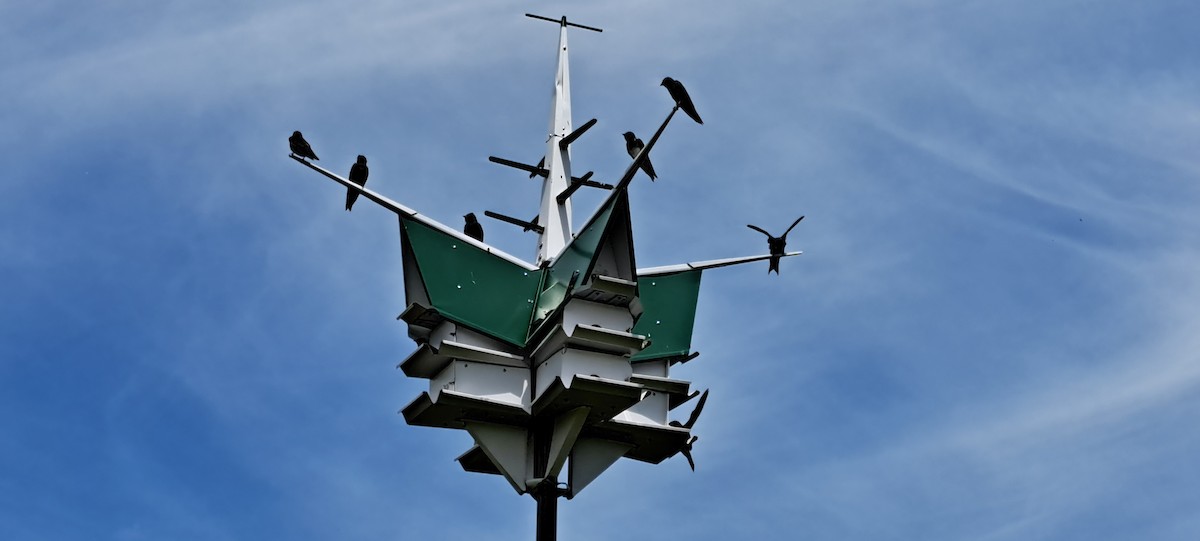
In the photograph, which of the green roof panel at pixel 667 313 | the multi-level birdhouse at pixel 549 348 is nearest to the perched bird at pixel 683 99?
the multi-level birdhouse at pixel 549 348

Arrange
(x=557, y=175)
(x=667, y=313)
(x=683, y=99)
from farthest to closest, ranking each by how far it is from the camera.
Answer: (x=557, y=175), (x=667, y=313), (x=683, y=99)

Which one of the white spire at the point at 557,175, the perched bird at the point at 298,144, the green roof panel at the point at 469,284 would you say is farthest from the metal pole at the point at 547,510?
the perched bird at the point at 298,144

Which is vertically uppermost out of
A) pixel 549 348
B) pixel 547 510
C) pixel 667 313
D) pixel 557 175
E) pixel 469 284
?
pixel 557 175

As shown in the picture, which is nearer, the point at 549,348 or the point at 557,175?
the point at 549,348

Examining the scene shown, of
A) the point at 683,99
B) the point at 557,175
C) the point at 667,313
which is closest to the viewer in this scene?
the point at 683,99

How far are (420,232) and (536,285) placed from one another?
2.34 m

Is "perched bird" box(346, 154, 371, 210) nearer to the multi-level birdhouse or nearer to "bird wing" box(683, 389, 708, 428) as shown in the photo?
the multi-level birdhouse

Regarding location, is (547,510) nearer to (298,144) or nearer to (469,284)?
(469,284)

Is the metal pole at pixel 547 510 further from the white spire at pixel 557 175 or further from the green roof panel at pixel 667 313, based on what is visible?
the white spire at pixel 557 175

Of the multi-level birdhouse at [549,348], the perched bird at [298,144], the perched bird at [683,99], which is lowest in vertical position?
the multi-level birdhouse at [549,348]

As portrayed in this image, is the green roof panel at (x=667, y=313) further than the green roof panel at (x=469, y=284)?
Yes

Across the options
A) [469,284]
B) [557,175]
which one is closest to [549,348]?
[469,284]

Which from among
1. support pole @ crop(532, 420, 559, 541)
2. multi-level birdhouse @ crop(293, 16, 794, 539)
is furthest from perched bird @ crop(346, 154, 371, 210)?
support pole @ crop(532, 420, 559, 541)

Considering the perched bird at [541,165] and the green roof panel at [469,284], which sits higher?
the perched bird at [541,165]
